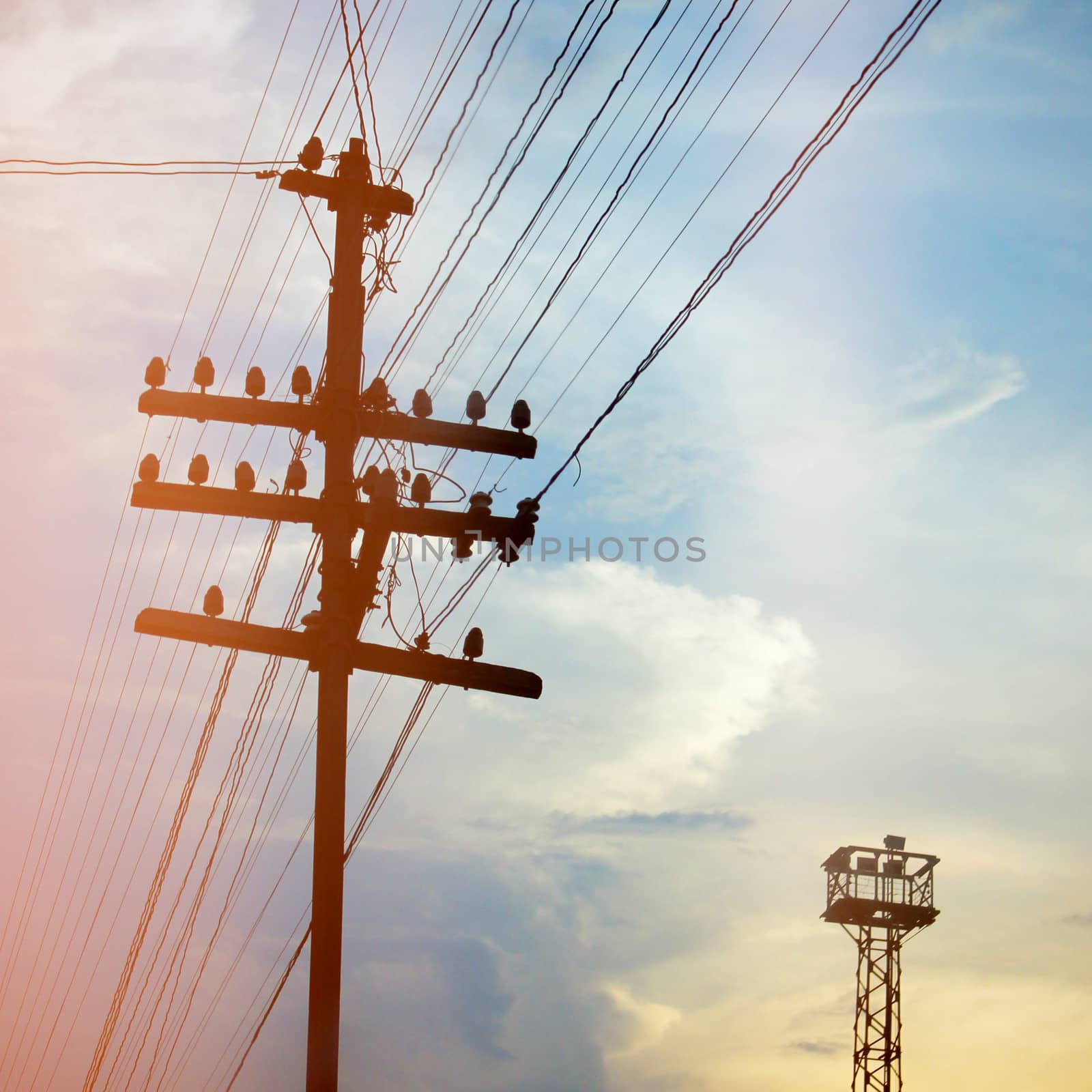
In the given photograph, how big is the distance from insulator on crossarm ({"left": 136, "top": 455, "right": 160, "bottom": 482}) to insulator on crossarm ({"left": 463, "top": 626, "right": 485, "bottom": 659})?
328 centimetres

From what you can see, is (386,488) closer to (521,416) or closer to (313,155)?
(521,416)

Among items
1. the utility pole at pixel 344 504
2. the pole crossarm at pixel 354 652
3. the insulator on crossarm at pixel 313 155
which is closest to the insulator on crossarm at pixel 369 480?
the utility pole at pixel 344 504

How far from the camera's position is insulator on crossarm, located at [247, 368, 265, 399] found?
1213 centimetres

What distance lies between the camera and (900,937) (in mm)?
28891

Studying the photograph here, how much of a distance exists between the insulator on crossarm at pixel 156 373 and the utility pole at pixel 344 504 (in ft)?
0.04

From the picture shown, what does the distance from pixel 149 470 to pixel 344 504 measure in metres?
1.94

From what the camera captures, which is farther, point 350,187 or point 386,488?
point 350,187

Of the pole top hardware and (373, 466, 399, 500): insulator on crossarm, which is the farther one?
the pole top hardware

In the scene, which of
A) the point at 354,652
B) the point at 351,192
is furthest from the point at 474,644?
the point at 351,192

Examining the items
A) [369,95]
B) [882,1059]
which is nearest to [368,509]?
[369,95]

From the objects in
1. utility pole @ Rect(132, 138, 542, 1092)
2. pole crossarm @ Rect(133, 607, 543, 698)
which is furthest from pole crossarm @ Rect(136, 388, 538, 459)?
pole crossarm @ Rect(133, 607, 543, 698)

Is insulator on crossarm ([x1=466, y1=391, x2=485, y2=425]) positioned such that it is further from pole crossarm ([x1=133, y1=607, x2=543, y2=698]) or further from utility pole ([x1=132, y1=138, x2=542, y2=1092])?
pole crossarm ([x1=133, y1=607, x2=543, y2=698])

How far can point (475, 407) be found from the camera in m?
12.1

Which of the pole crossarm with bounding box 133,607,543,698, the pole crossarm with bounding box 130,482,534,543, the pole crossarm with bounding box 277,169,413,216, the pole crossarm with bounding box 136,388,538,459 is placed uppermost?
the pole crossarm with bounding box 277,169,413,216
